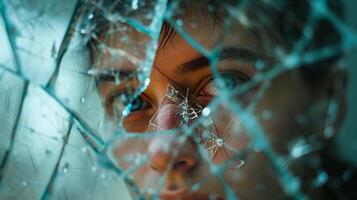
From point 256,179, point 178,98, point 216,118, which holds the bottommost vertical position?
point 256,179

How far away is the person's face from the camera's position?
472mm

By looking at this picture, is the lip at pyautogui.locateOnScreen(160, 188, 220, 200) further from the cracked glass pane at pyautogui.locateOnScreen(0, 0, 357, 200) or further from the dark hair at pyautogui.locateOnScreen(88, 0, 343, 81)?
the dark hair at pyautogui.locateOnScreen(88, 0, 343, 81)

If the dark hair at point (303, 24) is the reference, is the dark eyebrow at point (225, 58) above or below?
above

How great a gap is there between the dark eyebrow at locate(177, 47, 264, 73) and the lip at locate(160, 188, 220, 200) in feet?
0.70

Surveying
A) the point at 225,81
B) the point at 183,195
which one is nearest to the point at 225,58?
the point at 225,81

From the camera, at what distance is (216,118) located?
0.67m

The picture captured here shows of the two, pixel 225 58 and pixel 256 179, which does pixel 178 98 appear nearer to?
pixel 225 58

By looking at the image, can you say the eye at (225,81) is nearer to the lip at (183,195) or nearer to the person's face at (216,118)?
the person's face at (216,118)

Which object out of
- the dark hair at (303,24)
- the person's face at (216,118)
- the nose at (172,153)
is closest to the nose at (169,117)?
the person's face at (216,118)

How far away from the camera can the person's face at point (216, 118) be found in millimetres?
472

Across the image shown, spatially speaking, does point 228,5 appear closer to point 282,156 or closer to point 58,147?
point 282,156

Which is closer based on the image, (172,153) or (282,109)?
(282,109)

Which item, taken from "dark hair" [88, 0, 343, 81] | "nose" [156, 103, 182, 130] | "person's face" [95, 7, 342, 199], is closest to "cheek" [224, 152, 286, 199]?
"person's face" [95, 7, 342, 199]

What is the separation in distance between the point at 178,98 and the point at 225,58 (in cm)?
15
